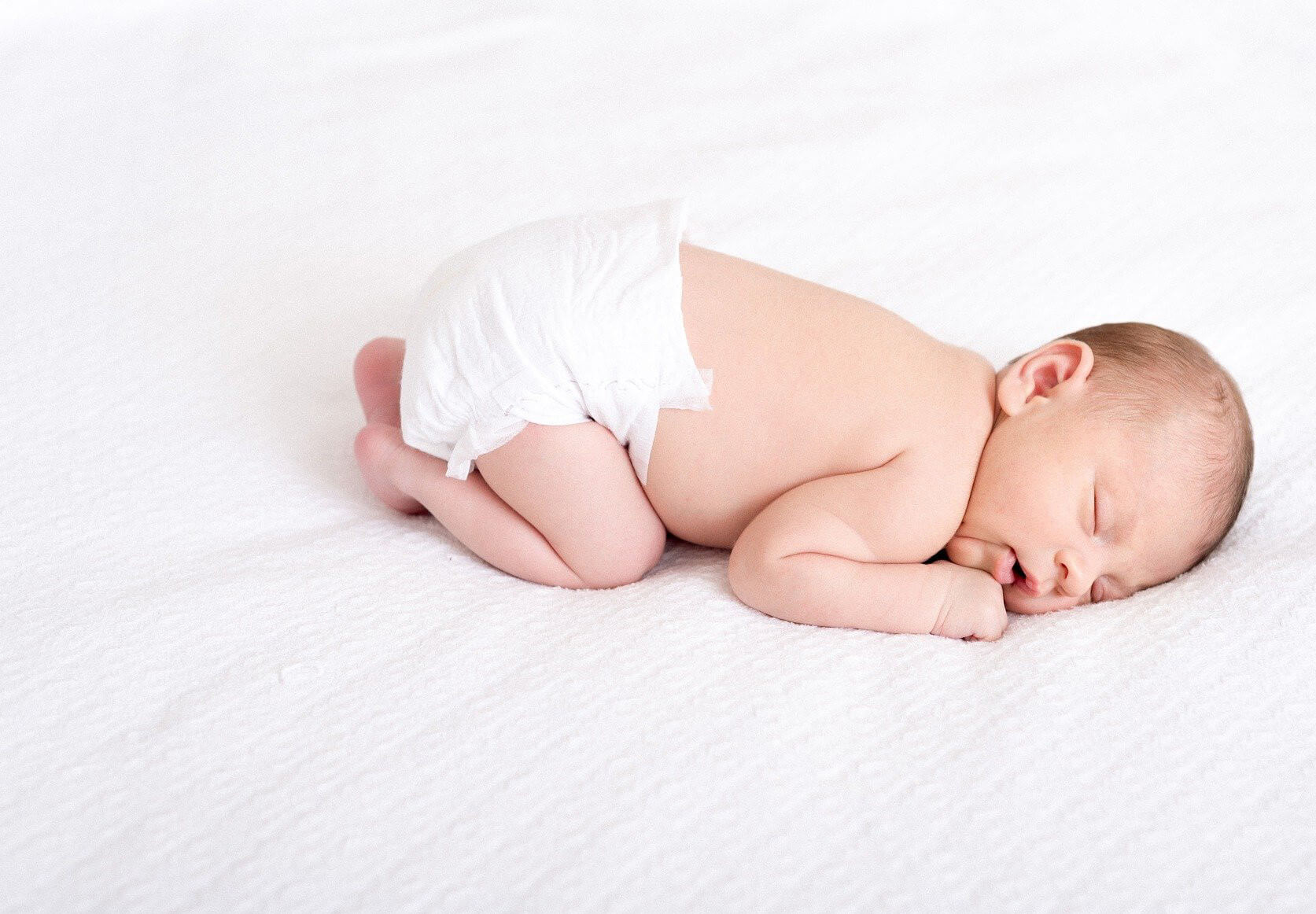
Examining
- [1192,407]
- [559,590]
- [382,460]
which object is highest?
[1192,407]

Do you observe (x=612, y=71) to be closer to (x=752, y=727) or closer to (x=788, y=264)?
(x=788, y=264)

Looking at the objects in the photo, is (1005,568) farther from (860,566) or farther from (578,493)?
(578,493)

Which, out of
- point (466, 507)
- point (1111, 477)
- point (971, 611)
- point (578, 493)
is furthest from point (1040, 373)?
point (466, 507)

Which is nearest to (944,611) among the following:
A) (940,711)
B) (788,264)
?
(940,711)

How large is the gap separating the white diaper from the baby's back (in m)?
0.03

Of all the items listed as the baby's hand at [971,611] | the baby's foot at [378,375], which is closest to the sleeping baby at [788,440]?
the baby's hand at [971,611]

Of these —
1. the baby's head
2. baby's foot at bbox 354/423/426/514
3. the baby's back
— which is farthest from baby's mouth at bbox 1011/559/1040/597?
baby's foot at bbox 354/423/426/514

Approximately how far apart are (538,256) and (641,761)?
21.5 inches

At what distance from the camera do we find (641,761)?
96 cm

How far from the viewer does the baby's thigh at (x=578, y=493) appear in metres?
1.22

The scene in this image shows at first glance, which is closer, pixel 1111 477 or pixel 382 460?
pixel 1111 477

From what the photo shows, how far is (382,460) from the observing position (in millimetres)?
1305

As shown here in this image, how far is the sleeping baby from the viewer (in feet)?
3.89

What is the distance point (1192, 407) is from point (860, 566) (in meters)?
0.37
